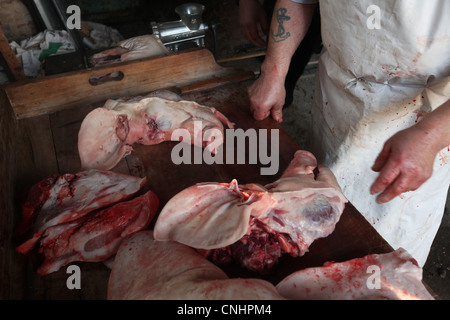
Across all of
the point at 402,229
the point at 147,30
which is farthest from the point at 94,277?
the point at 147,30

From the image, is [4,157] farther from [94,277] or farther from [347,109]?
[347,109]

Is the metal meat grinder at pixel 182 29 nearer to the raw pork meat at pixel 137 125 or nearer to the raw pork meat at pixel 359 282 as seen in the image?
the raw pork meat at pixel 137 125

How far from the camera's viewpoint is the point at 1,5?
3.46 metres

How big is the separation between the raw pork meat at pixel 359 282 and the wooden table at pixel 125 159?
0.37ft

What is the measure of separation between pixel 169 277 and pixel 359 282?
1.93ft

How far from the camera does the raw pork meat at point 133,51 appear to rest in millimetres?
2193

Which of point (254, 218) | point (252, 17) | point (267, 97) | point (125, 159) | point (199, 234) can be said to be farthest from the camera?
point (252, 17)

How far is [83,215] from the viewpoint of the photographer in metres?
1.41

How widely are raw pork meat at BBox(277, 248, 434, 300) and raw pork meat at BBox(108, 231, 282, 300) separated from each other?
124 millimetres

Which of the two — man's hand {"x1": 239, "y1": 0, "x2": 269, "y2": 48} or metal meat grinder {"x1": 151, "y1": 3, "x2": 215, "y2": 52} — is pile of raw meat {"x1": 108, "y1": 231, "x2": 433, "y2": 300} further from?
metal meat grinder {"x1": 151, "y1": 3, "x2": 215, "y2": 52}
